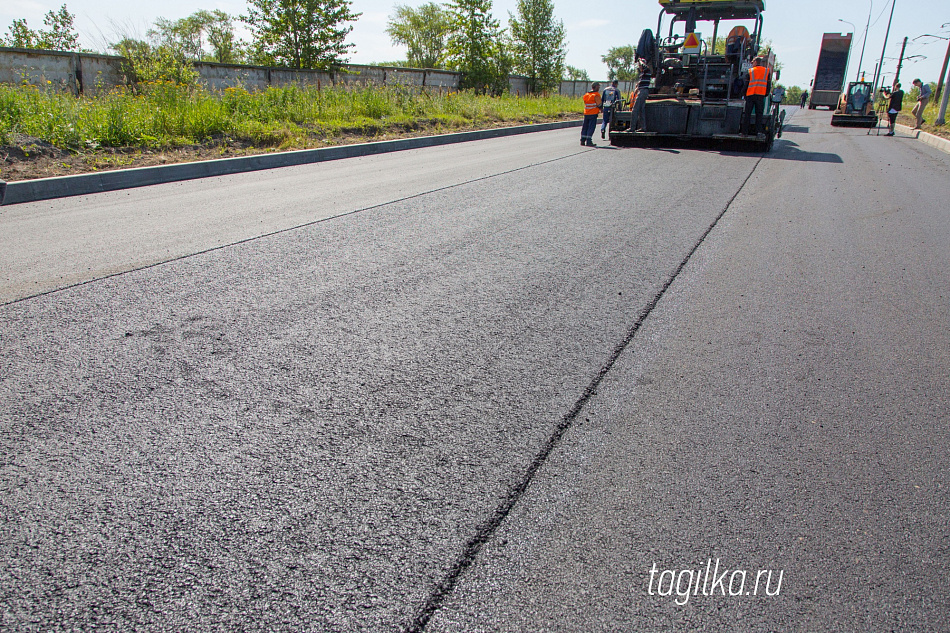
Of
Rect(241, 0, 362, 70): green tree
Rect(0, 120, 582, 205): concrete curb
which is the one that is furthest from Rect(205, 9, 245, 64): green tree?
Rect(0, 120, 582, 205): concrete curb

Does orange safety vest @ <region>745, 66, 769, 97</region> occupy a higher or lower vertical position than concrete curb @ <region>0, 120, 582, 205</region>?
higher

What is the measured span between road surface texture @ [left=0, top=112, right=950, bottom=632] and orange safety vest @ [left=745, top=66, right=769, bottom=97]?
8601mm

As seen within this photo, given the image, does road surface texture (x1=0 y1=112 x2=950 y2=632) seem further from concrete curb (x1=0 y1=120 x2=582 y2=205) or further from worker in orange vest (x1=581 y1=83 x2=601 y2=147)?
worker in orange vest (x1=581 y1=83 x2=601 y2=147)

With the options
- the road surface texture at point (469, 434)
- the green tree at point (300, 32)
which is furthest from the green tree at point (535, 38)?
the road surface texture at point (469, 434)

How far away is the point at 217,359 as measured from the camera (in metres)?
3.13

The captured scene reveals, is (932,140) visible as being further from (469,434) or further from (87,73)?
(87,73)

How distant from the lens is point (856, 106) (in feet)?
86.5

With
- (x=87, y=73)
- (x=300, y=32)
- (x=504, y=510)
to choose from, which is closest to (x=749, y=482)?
(x=504, y=510)

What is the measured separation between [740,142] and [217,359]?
1397cm

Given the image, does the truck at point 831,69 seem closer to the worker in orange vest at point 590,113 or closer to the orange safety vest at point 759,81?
the orange safety vest at point 759,81

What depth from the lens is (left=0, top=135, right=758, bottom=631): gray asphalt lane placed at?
68.6 inches

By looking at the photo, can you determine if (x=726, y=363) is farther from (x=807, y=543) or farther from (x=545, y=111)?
(x=545, y=111)

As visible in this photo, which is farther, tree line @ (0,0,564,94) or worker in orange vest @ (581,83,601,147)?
tree line @ (0,0,564,94)

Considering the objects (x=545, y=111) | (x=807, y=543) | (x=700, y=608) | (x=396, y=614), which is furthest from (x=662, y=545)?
(x=545, y=111)
